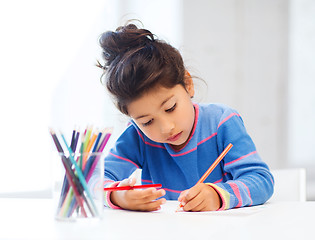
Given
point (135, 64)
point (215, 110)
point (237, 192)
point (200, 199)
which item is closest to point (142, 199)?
point (200, 199)

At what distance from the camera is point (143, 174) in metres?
1.27

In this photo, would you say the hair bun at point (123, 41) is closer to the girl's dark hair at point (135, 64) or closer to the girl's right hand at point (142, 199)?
the girl's dark hair at point (135, 64)

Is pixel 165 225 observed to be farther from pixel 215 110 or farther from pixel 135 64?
pixel 215 110

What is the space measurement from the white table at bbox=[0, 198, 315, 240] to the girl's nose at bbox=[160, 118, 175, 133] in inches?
9.2

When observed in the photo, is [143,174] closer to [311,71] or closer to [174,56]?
[174,56]

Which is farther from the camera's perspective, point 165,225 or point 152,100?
point 152,100

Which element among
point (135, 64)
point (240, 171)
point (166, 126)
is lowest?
point (240, 171)

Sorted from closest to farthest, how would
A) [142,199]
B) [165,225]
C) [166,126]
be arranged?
[165,225], [142,199], [166,126]

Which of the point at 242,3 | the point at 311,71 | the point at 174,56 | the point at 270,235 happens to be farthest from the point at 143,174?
the point at 311,71

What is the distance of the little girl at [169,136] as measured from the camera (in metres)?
0.92

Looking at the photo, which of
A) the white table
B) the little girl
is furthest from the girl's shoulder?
the white table

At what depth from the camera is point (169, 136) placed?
1.04 m

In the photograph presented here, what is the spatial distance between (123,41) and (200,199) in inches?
16.9

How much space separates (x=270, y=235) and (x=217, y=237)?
3.0 inches
